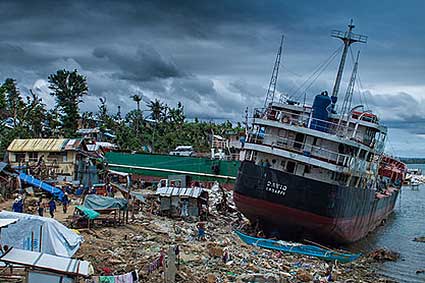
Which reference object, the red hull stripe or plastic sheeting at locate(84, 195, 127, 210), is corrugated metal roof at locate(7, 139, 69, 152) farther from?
the red hull stripe

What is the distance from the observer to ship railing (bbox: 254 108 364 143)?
26234 millimetres

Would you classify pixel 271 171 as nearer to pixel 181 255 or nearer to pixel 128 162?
pixel 181 255

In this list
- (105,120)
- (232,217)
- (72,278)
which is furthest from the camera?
(105,120)

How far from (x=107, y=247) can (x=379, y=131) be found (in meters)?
18.3

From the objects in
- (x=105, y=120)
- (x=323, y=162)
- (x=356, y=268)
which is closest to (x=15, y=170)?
(x=323, y=162)

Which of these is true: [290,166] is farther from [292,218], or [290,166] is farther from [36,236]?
[36,236]

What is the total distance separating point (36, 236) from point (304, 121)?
17.3 meters

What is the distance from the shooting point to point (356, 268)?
23016mm

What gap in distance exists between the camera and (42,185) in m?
30.1

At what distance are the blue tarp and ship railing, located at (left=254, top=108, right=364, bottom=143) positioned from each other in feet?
43.7

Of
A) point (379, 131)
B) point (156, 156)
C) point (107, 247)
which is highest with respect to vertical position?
point (379, 131)

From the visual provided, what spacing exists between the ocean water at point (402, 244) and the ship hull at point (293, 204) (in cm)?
341

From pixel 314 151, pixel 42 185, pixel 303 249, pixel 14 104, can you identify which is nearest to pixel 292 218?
pixel 303 249

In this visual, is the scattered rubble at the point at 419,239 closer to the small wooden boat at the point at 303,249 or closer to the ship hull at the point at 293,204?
the ship hull at the point at 293,204
